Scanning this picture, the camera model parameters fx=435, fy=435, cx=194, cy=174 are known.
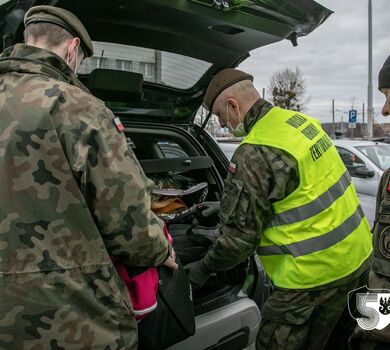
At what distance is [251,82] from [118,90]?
83 centimetres

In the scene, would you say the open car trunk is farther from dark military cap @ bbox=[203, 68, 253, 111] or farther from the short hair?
the short hair

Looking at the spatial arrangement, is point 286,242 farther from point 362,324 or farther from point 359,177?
point 359,177

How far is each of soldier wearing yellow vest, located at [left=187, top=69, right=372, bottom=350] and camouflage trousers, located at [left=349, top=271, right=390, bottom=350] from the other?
315 mm

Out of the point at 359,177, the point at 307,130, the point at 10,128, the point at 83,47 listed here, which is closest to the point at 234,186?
the point at 307,130

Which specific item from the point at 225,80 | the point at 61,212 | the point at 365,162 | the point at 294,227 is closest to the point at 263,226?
the point at 294,227

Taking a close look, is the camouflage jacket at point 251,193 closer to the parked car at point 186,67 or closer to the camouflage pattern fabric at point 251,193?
the camouflage pattern fabric at point 251,193

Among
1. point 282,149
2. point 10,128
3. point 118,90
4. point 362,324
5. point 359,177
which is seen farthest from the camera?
point 359,177

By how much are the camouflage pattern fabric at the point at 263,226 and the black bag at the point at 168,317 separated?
0.31 m

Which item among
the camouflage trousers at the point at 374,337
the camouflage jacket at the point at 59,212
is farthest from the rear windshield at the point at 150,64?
the camouflage trousers at the point at 374,337

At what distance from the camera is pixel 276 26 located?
→ 7.23ft

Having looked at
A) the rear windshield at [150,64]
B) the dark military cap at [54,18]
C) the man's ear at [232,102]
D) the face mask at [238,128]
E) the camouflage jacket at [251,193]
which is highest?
the dark military cap at [54,18]

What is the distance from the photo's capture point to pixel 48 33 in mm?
1431

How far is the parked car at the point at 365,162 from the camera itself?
6426 mm

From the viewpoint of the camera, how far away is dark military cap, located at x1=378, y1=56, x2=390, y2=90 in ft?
5.49
